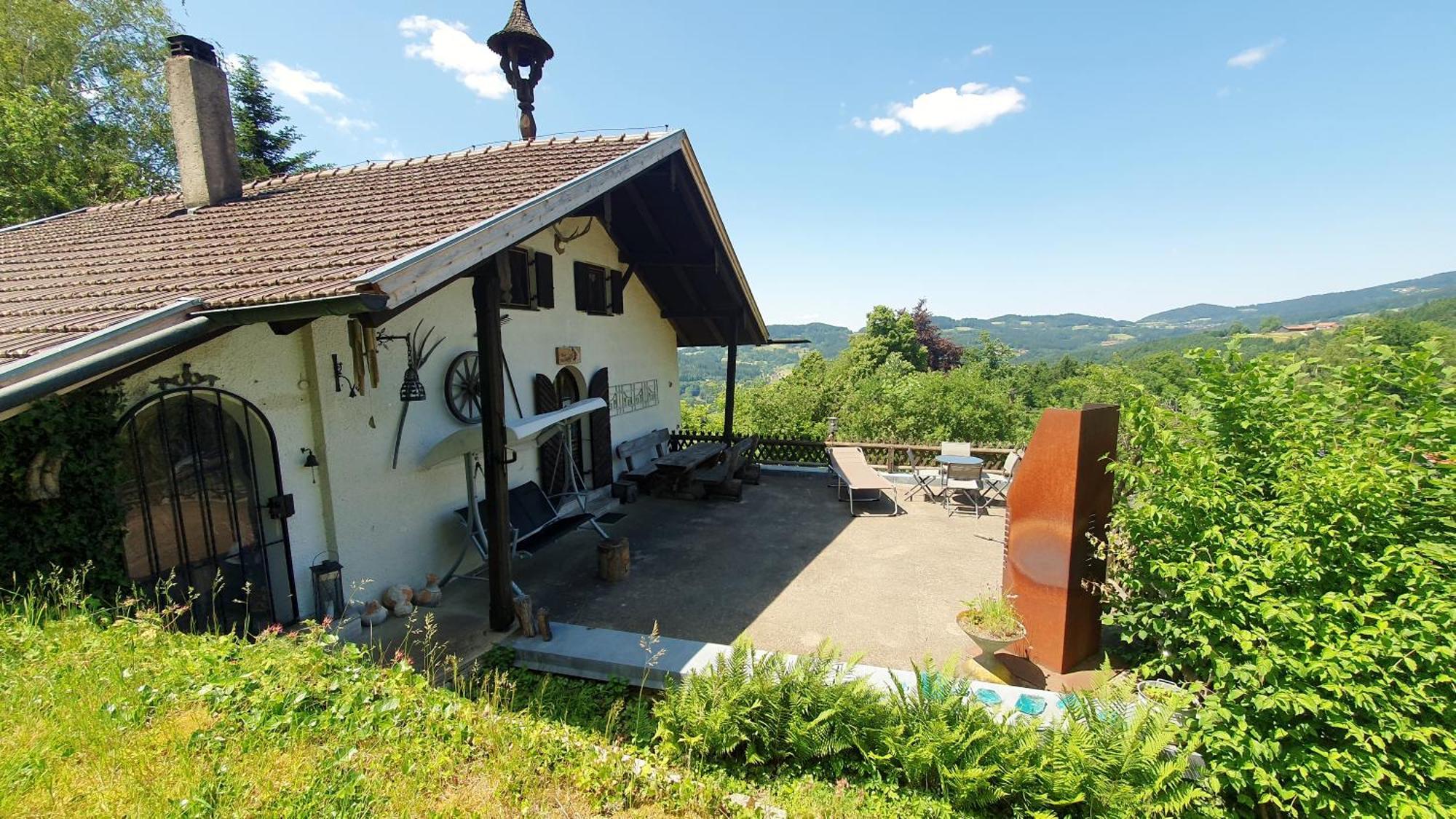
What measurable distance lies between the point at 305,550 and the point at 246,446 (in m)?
1.02

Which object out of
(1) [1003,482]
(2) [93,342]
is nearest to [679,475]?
(1) [1003,482]

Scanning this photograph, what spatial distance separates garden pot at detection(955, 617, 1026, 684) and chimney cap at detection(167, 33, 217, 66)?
9856 millimetres

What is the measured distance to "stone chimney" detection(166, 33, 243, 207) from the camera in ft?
20.6

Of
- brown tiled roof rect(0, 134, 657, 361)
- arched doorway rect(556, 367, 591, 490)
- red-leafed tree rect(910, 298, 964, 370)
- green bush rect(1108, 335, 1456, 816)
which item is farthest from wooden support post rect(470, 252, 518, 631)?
red-leafed tree rect(910, 298, 964, 370)

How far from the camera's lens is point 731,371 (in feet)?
39.7

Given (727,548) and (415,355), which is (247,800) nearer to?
(415,355)

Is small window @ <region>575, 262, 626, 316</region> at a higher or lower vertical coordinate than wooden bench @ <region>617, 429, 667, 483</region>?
higher

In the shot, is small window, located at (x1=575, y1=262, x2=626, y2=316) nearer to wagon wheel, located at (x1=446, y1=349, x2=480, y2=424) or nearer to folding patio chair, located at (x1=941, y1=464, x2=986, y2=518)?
wagon wheel, located at (x1=446, y1=349, x2=480, y2=424)

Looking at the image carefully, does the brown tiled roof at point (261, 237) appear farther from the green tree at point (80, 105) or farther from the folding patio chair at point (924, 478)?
the folding patio chair at point (924, 478)

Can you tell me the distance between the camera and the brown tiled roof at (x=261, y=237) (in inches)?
147

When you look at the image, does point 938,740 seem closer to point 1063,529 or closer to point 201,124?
point 1063,529

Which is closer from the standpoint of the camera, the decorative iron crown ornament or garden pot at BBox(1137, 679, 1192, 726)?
garden pot at BBox(1137, 679, 1192, 726)

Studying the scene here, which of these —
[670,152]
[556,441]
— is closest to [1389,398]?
[670,152]

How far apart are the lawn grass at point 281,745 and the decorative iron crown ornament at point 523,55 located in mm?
7233
